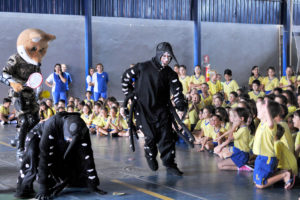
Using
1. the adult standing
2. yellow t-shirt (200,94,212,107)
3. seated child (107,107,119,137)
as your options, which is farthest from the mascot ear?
the adult standing

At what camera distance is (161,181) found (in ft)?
21.0

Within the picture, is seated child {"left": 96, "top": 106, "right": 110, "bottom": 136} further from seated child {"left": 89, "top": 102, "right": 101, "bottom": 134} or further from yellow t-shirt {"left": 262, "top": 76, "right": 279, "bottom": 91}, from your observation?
yellow t-shirt {"left": 262, "top": 76, "right": 279, "bottom": 91}

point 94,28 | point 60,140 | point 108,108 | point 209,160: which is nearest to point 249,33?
point 94,28

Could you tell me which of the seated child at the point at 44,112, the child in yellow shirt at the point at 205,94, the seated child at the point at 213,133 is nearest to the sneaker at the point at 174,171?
the seated child at the point at 213,133

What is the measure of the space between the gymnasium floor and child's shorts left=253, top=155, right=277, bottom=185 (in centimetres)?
14

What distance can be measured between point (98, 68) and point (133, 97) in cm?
826

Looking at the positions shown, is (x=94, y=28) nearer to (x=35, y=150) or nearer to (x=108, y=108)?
(x=108, y=108)

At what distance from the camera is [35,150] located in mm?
5453

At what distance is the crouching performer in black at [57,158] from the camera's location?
5.27m

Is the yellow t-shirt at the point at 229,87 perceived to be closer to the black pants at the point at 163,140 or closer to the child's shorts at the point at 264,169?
the black pants at the point at 163,140

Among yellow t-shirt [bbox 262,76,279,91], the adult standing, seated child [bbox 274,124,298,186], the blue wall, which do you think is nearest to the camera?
seated child [bbox 274,124,298,186]

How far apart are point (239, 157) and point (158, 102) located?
1562mm

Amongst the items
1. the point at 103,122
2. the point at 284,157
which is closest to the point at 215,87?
the point at 103,122

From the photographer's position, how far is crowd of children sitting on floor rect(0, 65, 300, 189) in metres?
5.91
